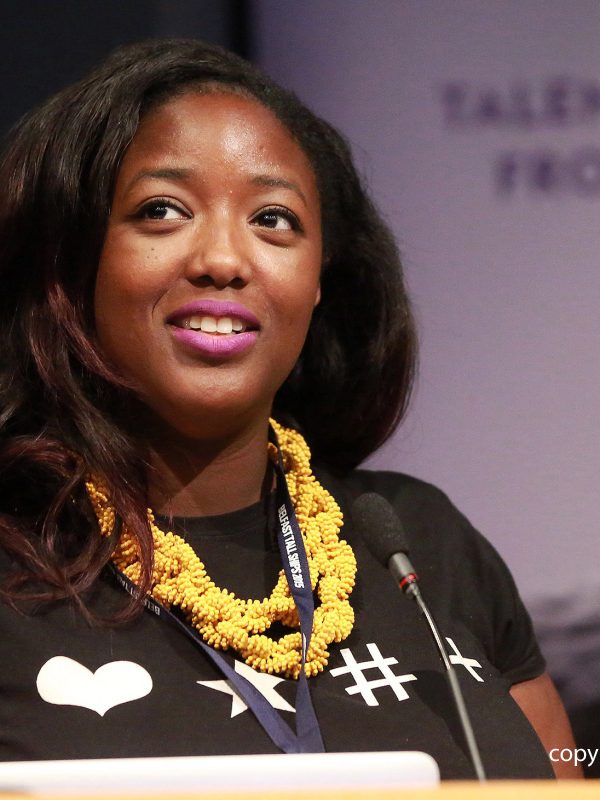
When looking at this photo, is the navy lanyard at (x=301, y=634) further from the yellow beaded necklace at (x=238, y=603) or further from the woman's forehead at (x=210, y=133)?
the woman's forehead at (x=210, y=133)

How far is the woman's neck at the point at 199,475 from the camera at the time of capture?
5.61 ft

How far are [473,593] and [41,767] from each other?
106 centimetres

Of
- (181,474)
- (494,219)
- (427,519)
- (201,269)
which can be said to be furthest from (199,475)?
(494,219)

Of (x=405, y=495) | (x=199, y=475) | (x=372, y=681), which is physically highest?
(x=199, y=475)

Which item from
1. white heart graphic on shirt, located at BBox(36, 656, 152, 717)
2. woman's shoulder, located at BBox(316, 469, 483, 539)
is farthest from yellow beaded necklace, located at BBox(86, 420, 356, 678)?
woman's shoulder, located at BBox(316, 469, 483, 539)

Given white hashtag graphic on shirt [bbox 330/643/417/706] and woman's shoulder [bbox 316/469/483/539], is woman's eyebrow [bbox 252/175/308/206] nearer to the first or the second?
woman's shoulder [bbox 316/469/483/539]

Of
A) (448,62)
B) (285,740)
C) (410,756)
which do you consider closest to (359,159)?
(448,62)

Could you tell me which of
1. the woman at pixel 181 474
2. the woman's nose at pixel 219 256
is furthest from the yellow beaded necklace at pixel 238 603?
the woman's nose at pixel 219 256

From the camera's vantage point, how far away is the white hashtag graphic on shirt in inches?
61.7

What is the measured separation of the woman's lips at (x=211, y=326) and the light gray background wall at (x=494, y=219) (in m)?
0.69

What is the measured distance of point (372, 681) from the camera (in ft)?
5.21

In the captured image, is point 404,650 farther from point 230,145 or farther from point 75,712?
point 230,145

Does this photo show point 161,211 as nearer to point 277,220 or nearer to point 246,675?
point 277,220

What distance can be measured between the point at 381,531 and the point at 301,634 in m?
0.22
